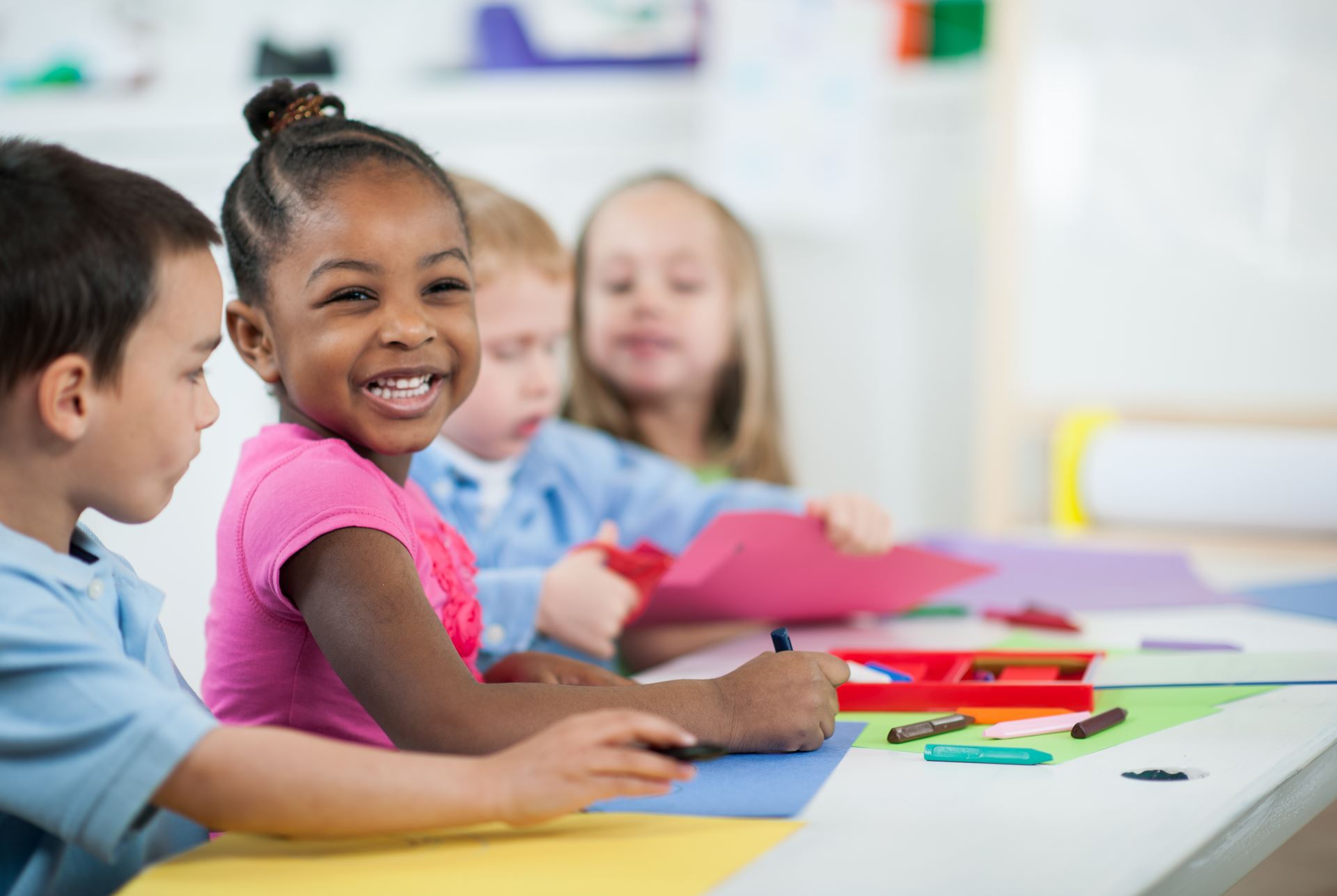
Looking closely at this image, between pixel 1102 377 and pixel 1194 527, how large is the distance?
323mm

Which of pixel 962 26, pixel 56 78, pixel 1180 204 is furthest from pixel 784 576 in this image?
pixel 56 78

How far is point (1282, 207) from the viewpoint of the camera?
207 centimetres

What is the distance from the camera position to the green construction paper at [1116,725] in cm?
71

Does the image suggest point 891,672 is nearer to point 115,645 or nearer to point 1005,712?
point 1005,712

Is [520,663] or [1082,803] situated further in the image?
[520,663]

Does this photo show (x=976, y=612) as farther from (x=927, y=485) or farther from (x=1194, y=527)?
(x=927, y=485)

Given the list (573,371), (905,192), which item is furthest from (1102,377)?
(573,371)

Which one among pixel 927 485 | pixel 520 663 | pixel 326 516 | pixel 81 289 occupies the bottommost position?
pixel 927 485

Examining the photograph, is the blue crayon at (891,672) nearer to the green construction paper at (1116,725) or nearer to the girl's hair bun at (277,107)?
the green construction paper at (1116,725)

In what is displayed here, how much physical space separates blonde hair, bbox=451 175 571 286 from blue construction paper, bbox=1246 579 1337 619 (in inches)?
29.8

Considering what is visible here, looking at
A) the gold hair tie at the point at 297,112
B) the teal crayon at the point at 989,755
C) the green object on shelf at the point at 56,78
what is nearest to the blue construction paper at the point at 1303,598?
the teal crayon at the point at 989,755

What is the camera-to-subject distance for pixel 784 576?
1112mm

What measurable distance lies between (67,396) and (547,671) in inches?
14.9

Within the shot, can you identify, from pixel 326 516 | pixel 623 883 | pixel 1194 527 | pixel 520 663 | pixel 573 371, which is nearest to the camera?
pixel 623 883
